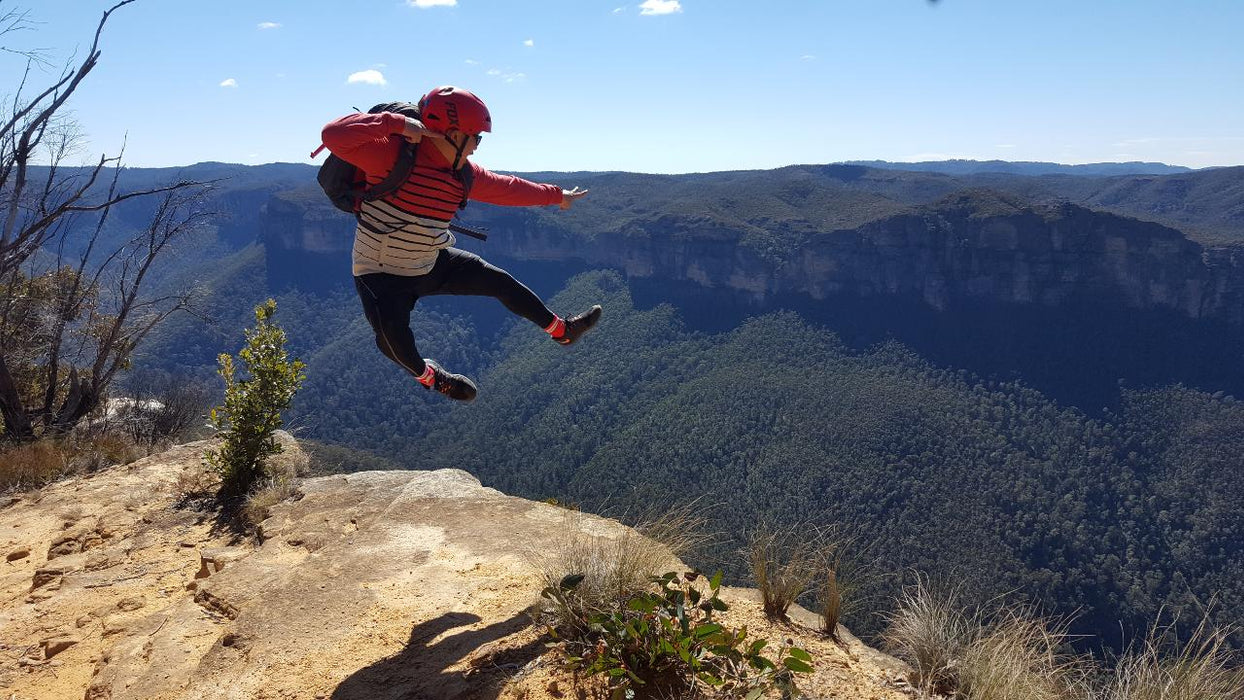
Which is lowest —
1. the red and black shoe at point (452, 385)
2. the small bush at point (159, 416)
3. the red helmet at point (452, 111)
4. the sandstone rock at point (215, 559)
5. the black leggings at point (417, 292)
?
the small bush at point (159, 416)

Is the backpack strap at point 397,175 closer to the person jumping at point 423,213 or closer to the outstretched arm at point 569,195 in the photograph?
the person jumping at point 423,213

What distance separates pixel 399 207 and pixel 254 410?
9.02ft

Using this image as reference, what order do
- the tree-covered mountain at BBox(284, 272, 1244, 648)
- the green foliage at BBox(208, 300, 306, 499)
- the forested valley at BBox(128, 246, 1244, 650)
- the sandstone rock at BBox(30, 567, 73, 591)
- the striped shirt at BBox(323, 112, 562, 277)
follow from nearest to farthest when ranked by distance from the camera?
the striped shirt at BBox(323, 112, 562, 277) → the sandstone rock at BBox(30, 567, 73, 591) → the green foliage at BBox(208, 300, 306, 499) → the forested valley at BBox(128, 246, 1244, 650) → the tree-covered mountain at BBox(284, 272, 1244, 648)

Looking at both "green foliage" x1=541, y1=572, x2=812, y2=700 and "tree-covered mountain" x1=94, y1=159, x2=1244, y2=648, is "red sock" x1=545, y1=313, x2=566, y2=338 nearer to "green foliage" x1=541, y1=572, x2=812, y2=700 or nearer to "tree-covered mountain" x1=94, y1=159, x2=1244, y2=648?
"green foliage" x1=541, y1=572, x2=812, y2=700

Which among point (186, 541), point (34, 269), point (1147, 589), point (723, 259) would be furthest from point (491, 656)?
point (723, 259)

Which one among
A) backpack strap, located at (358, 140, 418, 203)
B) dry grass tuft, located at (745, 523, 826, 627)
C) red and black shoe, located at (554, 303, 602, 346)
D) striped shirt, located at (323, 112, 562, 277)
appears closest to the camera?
dry grass tuft, located at (745, 523, 826, 627)

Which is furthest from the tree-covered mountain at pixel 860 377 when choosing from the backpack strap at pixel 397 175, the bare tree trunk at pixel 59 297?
the backpack strap at pixel 397 175

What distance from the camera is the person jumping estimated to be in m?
3.63

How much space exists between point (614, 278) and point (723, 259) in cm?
1603

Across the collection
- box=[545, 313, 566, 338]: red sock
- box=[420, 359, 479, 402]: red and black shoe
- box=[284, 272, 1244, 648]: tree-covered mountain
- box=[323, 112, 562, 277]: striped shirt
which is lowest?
box=[284, 272, 1244, 648]: tree-covered mountain

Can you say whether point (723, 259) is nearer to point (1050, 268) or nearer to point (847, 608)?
point (1050, 268)

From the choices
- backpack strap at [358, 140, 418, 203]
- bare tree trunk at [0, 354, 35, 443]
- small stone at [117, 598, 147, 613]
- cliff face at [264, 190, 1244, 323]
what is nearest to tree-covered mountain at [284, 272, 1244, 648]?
cliff face at [264, 190, 1244, 323]

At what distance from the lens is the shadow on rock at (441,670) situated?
277cm

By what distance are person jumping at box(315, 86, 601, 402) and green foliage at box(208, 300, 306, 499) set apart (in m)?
1.94
